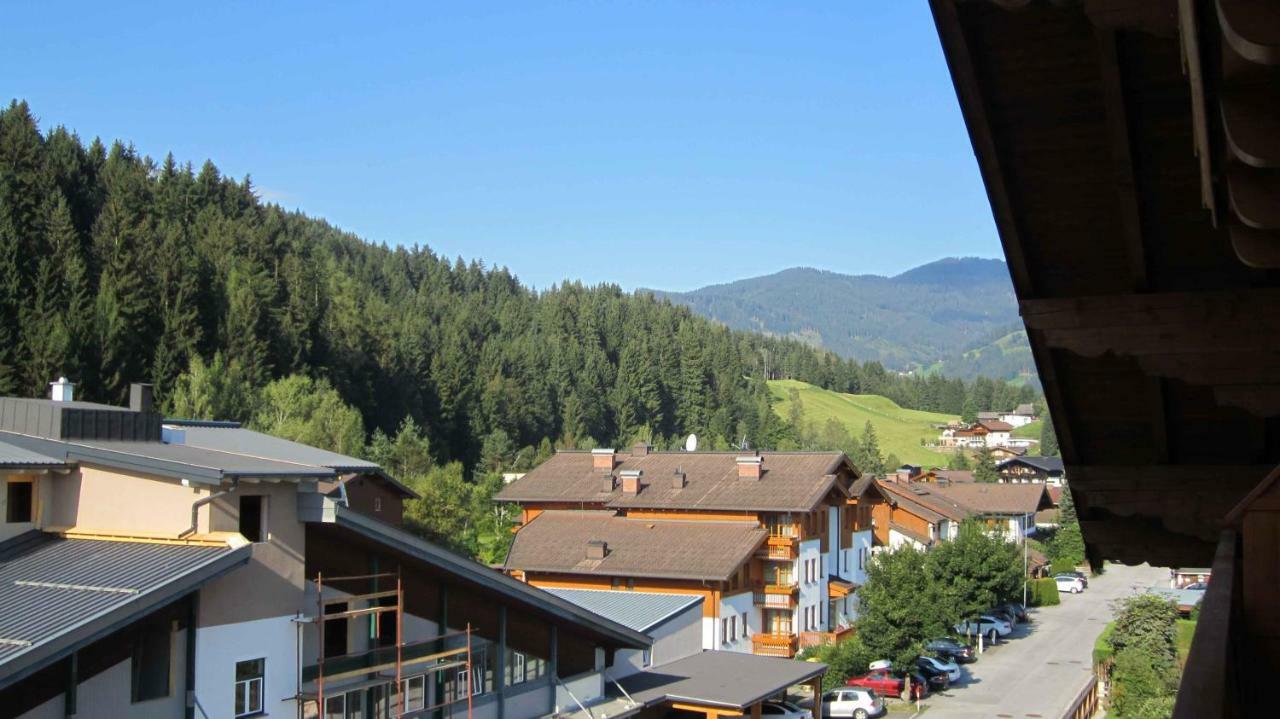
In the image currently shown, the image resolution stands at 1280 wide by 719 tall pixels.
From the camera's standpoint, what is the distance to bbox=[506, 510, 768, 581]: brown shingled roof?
121ft

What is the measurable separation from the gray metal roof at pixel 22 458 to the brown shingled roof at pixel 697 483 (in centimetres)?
2703

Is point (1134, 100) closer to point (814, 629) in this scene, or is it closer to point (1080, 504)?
point (1080, 504)

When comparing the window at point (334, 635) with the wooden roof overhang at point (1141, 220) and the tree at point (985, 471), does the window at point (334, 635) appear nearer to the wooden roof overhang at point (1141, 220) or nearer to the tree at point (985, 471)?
the wooden roof overhang at point (1141, 220)

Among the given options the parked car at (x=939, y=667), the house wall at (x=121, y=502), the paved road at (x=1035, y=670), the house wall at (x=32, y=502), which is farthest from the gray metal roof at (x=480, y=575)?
the parked car at (x=939, y=667)

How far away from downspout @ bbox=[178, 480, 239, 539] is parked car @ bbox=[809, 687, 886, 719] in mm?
22065

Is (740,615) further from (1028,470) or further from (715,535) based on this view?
(1028,470)

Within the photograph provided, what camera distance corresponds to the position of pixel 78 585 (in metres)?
14.7

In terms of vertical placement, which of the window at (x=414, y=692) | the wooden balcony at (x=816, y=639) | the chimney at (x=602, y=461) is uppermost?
the chimney at (x=602, y=461)

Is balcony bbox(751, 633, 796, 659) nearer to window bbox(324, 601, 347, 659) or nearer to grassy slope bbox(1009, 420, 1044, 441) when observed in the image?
window bbox(324, 601, 347, 659)

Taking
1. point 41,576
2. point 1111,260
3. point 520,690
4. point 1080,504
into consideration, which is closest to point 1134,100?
point 1111,260

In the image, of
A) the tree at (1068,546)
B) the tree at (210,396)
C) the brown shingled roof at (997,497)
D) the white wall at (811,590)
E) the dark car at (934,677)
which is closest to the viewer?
the dark car at (934,677)

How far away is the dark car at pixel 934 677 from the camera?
125 feet

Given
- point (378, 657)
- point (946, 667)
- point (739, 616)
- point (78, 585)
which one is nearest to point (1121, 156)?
point (78, 585)

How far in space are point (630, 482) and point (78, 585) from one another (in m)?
30.0
